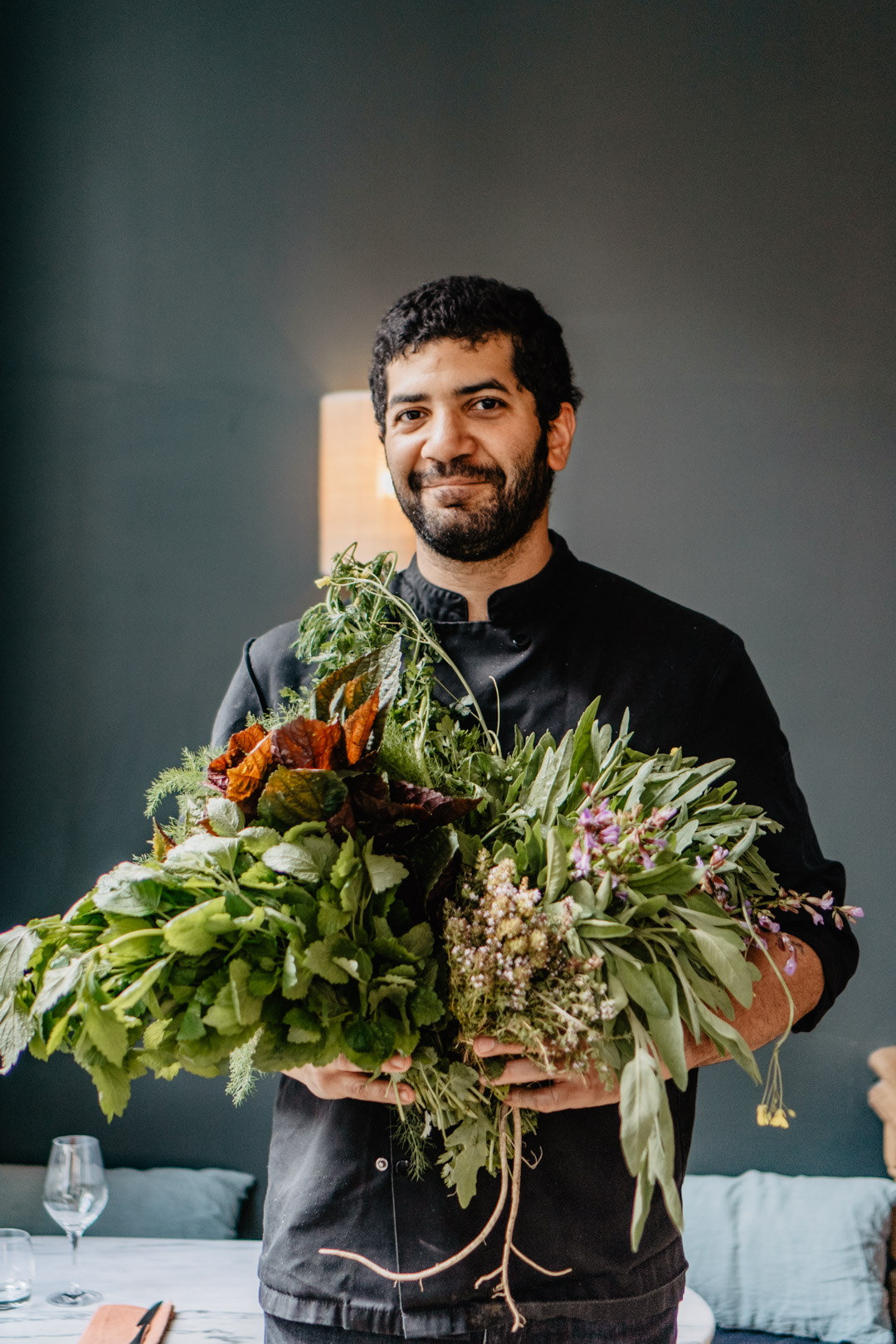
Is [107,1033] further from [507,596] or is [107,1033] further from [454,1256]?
[507,596]

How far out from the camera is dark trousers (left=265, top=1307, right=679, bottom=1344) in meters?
1.06

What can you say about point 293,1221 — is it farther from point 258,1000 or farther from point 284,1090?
point 258,1000

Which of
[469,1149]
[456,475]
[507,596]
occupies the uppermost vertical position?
[456,475]

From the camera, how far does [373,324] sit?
274 centimetres

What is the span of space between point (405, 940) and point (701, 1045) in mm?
303

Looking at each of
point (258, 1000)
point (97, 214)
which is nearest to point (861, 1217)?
point (258, 1000)

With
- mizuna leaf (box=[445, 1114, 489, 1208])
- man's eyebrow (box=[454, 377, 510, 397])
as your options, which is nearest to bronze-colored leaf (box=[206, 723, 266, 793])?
mizuna leaf (box=[445, 1114, 489, 1208])

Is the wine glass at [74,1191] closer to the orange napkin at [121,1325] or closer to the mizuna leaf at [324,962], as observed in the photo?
the orange napkin at [121,1325]

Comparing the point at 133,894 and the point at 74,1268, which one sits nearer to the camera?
the point at 133,894

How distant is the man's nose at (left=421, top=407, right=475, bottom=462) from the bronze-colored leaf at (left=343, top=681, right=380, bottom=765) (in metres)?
0.46

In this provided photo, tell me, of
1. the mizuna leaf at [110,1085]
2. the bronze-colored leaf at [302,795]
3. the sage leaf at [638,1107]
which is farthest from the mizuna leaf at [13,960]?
the sage leaf at [638,1107]

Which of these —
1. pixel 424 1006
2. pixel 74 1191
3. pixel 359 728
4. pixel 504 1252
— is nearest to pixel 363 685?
pixel 359 728

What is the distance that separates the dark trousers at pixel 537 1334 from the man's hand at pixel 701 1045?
245 millimetres

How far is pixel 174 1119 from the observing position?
2639mm
